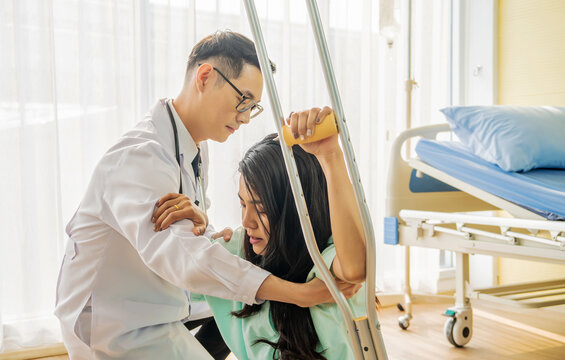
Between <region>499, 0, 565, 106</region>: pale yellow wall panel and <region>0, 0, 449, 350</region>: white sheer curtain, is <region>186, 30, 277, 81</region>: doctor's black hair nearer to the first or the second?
<region>0, 0, 449, 350</region>: white sheer curtain

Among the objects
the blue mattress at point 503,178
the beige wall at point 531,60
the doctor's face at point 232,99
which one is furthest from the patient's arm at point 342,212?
the beige wall at point 531,60

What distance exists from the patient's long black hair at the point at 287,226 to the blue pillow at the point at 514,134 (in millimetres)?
1164

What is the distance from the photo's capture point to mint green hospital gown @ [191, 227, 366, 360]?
3.95 feet

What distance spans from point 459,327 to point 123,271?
1.77m

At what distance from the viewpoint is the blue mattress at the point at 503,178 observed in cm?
194

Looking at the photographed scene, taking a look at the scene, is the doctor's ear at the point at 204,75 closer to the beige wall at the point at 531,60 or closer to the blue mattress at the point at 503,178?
the blue mattress at the point at 503,178

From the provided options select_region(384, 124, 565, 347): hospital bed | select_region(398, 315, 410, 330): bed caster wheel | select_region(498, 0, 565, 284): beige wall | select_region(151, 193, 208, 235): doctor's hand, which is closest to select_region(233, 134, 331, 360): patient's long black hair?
select_region(151, 193, 208, 235): doctor's hand

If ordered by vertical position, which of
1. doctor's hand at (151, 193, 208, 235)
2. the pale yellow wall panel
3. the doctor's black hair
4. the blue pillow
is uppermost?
the pale yellow wall panel

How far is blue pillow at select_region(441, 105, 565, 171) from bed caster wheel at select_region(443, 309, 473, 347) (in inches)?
29.8

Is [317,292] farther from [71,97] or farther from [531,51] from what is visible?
[531,51]

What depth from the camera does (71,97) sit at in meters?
2.49

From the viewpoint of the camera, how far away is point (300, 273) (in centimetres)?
132

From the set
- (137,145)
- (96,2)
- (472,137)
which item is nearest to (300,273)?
(137,145)

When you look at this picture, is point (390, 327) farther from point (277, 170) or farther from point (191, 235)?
point (191, 235)
